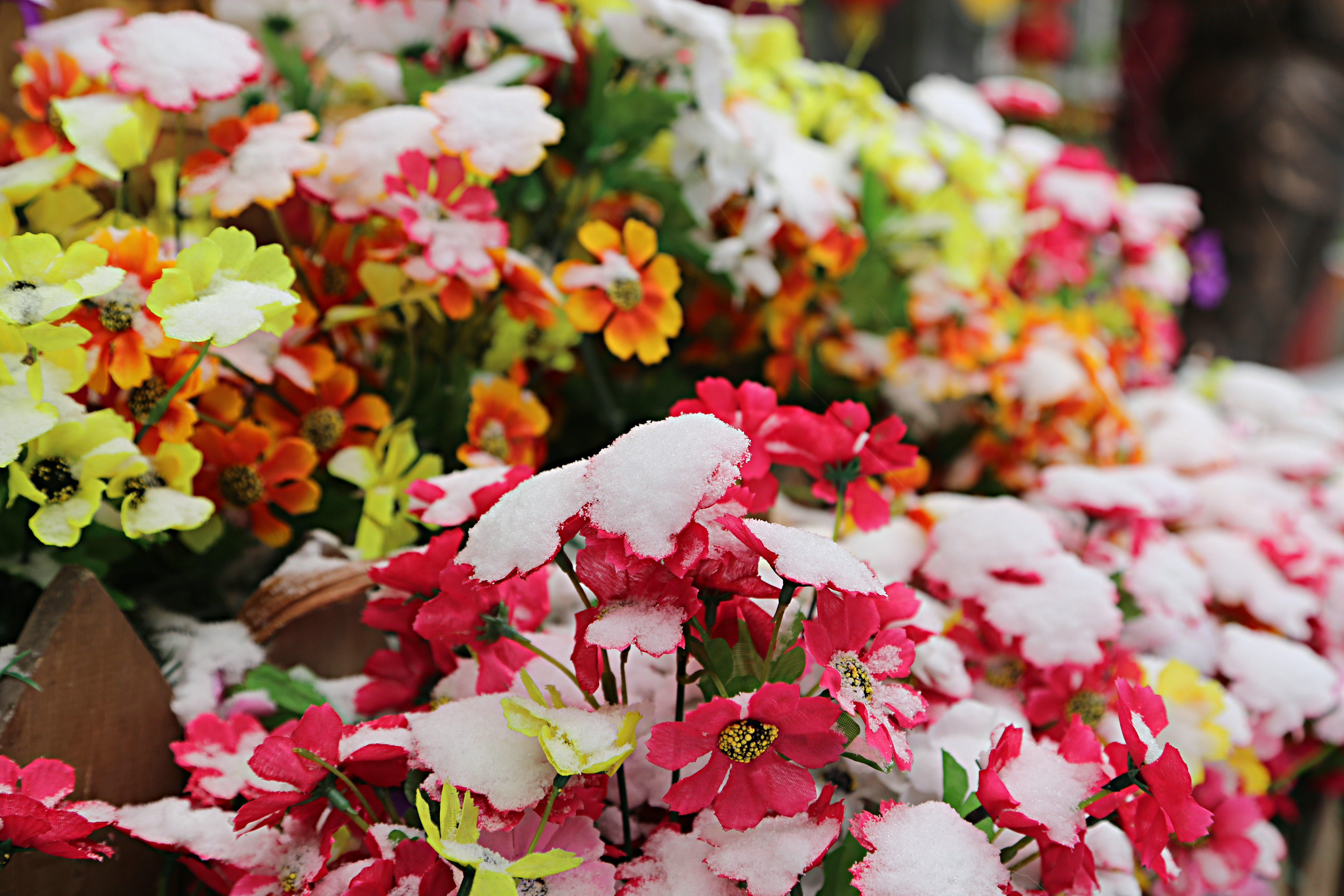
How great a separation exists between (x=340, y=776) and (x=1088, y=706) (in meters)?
0.51

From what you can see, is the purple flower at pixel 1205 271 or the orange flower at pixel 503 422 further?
the purple flower at pixel 1205 271

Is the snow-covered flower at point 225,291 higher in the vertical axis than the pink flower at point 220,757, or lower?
higher

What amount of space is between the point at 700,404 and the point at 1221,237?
2191 mm

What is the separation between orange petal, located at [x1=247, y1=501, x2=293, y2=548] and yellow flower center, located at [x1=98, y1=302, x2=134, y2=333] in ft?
0.57

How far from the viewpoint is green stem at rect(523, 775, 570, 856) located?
365mm

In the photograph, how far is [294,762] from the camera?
43 cm

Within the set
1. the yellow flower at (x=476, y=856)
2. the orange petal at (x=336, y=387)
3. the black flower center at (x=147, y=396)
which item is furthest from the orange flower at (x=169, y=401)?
the yellow flower at (x=476, y=856)

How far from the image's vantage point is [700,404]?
20.0 inches

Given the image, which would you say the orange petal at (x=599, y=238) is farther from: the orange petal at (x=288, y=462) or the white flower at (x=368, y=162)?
the orange petal at (x=288, y=462)

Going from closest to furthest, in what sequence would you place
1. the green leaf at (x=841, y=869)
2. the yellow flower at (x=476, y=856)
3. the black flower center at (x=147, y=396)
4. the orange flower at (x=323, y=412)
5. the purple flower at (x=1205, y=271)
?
the yellow flower at (x=476, y=856), the green leaf at (x=841, y=869), the black flower center at (x=147, y=396), the orange flower at (x=323, y=412), the purple flower at (x=1205, y=271)

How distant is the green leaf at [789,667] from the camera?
0.41 m

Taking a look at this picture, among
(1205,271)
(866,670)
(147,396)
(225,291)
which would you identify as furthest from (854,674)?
(1205,271)

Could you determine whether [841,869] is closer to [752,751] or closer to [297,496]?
[752,751]

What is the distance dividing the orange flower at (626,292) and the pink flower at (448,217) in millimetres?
76
